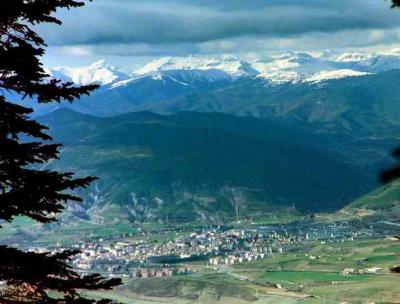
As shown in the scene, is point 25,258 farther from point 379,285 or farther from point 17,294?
point 379,285

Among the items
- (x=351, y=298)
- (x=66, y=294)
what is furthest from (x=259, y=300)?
(x=66, y=294)

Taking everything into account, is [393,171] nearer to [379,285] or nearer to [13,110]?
[13,110]

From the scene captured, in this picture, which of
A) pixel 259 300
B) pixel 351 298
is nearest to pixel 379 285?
pixel 351 298

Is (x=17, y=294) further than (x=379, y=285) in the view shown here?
No

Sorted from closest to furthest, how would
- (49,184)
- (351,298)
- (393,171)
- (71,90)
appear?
(393,171) < (49,184) < (71,90) < (351,298)

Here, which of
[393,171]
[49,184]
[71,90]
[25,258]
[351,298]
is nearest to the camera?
[393,171]

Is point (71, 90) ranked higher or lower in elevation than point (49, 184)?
higher
